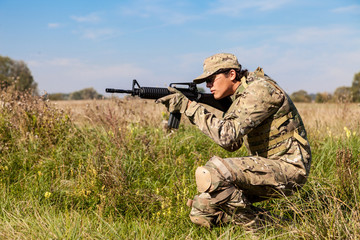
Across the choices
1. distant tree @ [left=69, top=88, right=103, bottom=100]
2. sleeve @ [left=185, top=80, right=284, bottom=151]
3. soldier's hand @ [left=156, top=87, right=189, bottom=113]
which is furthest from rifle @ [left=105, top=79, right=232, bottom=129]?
distant tree @ [left=69, top=88, right=103, bottom=100]

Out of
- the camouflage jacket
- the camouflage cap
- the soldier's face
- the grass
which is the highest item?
the camouflage cap

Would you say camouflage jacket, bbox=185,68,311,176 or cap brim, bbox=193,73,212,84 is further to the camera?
cap brim, bbox=193,73,212,84

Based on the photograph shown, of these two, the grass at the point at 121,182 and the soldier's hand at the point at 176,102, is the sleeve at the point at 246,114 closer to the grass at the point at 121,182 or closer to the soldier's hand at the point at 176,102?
the soldier's hand at the point at 176,102

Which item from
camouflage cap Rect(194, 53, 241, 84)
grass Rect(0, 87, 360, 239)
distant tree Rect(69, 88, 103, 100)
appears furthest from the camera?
distant tree Rect(69, 88, 103, 100)

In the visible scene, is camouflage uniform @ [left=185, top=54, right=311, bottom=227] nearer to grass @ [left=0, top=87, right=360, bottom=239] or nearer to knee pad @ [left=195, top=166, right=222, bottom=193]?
knee pad @ [left=195, top=166, right=222, bottom=193]

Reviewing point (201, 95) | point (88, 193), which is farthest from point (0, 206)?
point (201, 95)

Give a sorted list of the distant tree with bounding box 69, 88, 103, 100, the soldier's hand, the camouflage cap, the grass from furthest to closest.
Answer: the distant tree with bounding box 69, 88, 103, 100 < the soldier's hand < the camouflage cap < the grass

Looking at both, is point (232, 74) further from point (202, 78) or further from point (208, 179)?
point (208, 179)

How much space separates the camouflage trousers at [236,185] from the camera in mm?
2891

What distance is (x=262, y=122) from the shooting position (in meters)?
3.17

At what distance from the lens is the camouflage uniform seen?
2.91m

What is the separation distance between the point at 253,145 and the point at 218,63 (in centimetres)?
88

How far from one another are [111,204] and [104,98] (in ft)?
12.6

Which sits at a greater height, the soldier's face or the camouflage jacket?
the soldier's face
